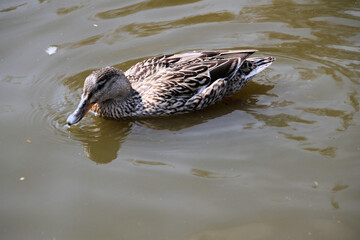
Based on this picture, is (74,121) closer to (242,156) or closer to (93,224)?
(93,224)

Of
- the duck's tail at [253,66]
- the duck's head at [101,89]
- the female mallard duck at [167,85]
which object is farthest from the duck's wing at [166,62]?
the duck's head at [101,89]

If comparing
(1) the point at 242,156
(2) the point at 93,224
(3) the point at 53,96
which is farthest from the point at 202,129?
(3) the point at 53,96

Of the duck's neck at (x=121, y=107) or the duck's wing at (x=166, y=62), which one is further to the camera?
the duck's wing at (x=166, y=62)

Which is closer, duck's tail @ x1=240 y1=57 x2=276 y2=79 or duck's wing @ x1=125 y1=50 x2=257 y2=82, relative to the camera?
duck's wing @ x1=125 y1=50 x2=257 y2=82

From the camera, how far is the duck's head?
614 cm

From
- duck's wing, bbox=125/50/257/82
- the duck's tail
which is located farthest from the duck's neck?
the duck's tail

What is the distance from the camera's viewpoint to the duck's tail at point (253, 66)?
708 cm

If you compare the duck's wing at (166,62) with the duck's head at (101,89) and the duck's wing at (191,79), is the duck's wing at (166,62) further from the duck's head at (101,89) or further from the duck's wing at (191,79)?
the duck's head at (101,89)

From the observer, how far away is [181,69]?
675 cm

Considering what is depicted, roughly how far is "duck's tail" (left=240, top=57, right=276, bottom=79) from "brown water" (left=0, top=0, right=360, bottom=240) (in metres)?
0.34

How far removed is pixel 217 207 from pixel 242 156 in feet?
3.15

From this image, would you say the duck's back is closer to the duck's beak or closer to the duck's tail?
the duck's tail

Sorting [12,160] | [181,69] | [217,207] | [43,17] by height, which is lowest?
[217,207]

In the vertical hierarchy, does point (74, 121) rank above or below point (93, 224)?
above
